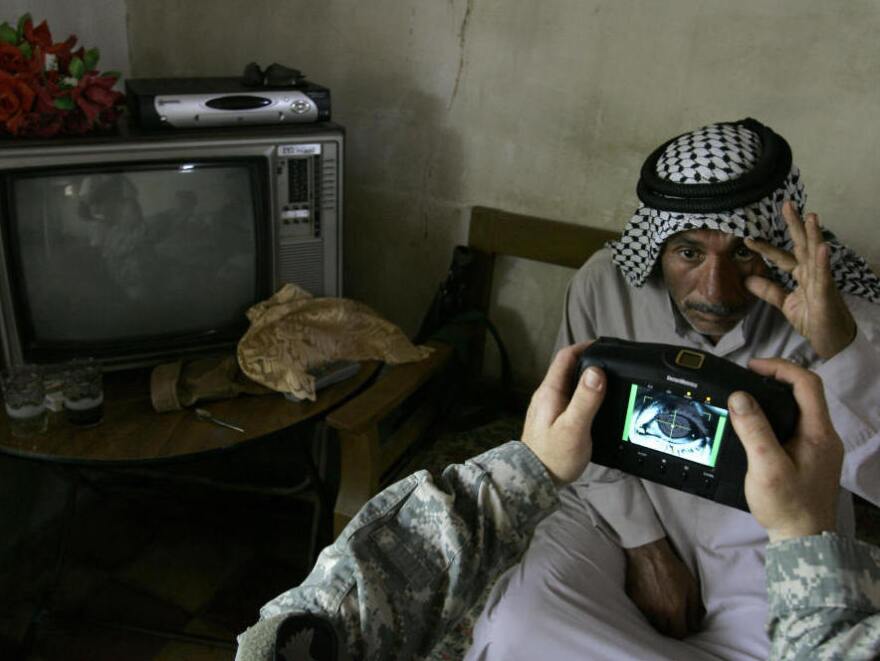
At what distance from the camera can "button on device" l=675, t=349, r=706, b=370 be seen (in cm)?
80

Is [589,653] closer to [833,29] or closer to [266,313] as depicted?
[266,313]

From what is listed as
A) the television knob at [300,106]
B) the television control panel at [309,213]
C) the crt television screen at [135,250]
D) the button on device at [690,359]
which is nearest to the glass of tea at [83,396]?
the crt television screen at [135,250]

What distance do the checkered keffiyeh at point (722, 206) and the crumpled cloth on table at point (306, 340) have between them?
0.63 metres

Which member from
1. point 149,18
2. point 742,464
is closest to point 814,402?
point 742,464

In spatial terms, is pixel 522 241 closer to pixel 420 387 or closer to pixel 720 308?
pixel 420 387

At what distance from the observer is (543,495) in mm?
756

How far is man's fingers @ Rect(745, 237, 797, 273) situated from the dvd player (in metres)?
0.97

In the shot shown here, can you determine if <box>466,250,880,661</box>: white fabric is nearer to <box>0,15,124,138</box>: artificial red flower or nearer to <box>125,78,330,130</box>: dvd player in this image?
<box>125,78,330,130</box>: dvd player

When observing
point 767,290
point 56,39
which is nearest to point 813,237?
point 767,290

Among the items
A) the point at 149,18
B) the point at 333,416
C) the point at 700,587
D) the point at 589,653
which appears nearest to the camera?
the point at 589,653

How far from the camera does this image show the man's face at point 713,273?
4.42 feet

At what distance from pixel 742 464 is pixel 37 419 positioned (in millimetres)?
1276

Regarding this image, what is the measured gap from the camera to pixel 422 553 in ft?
2.33

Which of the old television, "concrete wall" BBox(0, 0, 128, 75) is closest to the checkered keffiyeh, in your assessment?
the old television
